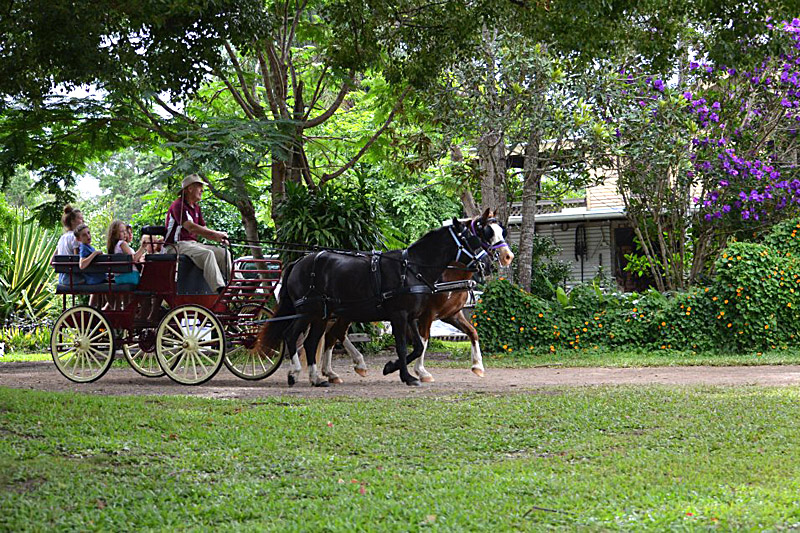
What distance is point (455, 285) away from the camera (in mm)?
12523

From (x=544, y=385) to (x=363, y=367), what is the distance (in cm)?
271

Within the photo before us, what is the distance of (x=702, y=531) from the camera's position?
5113 millimetres

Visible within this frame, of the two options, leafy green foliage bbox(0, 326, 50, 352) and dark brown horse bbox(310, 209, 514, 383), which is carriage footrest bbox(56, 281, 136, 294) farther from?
leafy green foliage bbox(0, 326, 50, 352)

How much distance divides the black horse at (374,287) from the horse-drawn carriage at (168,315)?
472 mm

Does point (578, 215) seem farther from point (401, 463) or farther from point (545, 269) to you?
point (401, 463)

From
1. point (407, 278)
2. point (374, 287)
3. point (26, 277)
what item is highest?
point (26, 277)

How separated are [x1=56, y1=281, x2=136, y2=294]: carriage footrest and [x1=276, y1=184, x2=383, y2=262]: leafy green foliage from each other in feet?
15.8

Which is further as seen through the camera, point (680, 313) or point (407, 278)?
point (680, 313)

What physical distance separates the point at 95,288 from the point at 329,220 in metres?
5.49

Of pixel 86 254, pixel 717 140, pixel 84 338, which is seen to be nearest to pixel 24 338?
pixel 84 338

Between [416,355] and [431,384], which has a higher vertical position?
[416,355]

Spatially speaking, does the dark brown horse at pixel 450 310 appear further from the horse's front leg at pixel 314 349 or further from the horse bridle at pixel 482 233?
the horse's front leg at pixel 314 349

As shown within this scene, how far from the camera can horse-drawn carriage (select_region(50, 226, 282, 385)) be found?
40.2ft

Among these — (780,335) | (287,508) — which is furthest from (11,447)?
(780,335)
